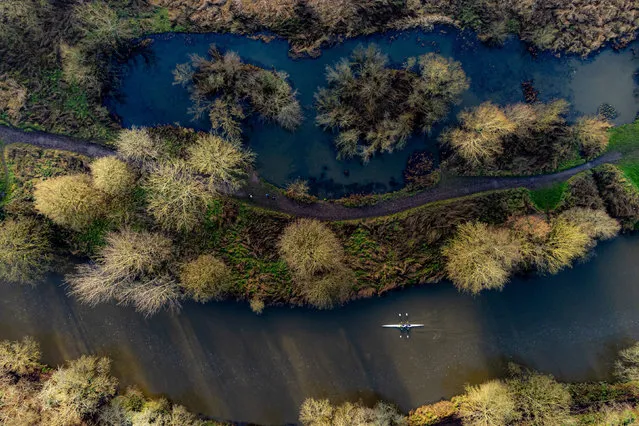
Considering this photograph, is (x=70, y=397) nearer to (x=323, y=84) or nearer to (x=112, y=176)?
(x=112, y=176)

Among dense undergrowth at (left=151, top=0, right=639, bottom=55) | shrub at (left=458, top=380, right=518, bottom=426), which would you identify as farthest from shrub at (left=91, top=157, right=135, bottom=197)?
shrub at (left=458, top=380, right=518, bottom=426)

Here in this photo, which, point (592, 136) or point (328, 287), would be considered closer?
point (328, 287)

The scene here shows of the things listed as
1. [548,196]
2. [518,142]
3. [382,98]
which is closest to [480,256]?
[548,196]

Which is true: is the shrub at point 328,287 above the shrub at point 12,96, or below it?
below

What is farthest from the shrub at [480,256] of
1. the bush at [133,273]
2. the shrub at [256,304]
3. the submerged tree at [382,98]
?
the bush at [133,273]

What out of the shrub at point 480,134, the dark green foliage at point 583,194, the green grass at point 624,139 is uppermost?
the green grass at point 624,139

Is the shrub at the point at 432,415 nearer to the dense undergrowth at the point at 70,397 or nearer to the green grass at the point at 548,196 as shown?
the dense undergrowth at the point at 70,397

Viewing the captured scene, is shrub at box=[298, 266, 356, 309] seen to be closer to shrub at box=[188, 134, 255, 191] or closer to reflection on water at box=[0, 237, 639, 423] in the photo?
reflection on water at box=[0, 237, 639, 423]
